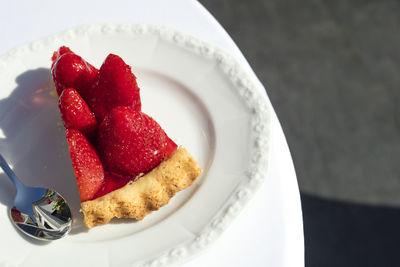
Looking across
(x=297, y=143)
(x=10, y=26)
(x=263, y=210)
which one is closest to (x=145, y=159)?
(x=263, y=210)

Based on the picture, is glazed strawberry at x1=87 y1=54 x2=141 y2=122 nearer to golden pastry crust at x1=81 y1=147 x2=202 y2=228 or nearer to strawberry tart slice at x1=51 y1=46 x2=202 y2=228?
strawberry tart slice at x1=51 y1=46 x2=202 y2=228

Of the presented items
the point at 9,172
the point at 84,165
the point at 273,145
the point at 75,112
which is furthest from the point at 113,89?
the point at 273,145

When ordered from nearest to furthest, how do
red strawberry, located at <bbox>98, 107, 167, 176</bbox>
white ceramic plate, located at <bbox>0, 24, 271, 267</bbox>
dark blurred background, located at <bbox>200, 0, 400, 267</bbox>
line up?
white ceramic plate, located at <bbox>0, 24, 271, 267</bbox>
red strawberry, located at <bbox>98, 107, 167, 176</bbox>
dark blurred background, located at <bbox>200, 0, 400, 267</bbox>

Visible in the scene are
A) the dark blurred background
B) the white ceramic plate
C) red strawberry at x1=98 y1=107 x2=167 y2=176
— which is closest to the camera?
the white ceramic plate

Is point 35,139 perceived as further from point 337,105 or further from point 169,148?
point 337,105

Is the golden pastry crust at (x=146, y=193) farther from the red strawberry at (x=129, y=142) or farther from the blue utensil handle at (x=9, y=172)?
the blue utensil handle at (x=9, y=172)

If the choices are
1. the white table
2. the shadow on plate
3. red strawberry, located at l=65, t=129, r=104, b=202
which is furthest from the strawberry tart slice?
the white table

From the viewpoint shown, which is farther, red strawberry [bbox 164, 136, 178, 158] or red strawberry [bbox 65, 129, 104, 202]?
red strawberry [bbox 164, 136, 178, 158]
